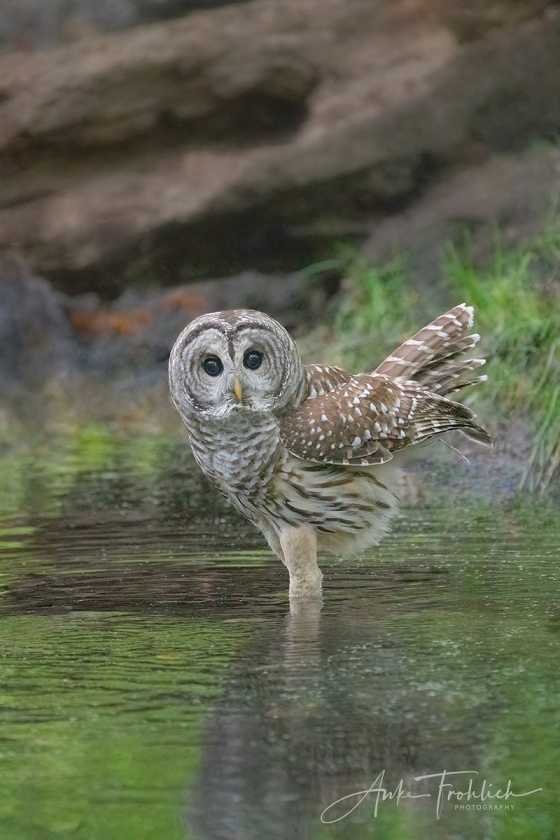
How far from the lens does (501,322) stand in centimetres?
975

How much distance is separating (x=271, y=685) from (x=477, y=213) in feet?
29.8

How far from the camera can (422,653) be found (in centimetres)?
504

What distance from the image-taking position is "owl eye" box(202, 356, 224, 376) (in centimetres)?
612

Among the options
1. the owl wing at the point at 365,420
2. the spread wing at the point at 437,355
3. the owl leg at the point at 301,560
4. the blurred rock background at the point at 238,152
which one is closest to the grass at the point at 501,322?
the blurred rock background at the point at 238,152

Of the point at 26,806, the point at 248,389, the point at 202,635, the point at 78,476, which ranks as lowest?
the point at 78,476

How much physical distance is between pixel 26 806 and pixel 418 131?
1079 centimetres

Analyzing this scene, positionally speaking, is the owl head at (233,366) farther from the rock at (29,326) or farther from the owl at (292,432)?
the rock at (29,326)

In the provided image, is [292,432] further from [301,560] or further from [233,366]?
[301,560]

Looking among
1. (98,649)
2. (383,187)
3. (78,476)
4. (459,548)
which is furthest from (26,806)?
(383,187)

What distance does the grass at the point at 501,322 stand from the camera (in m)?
8.90

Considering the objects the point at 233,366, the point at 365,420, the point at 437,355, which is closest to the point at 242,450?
the point at 233,366

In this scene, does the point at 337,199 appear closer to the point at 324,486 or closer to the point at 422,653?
the point at 324,486

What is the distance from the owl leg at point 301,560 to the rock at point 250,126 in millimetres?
7910

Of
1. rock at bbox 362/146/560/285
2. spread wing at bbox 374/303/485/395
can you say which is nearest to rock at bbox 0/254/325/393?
rock at bbox 362/146/560/285
